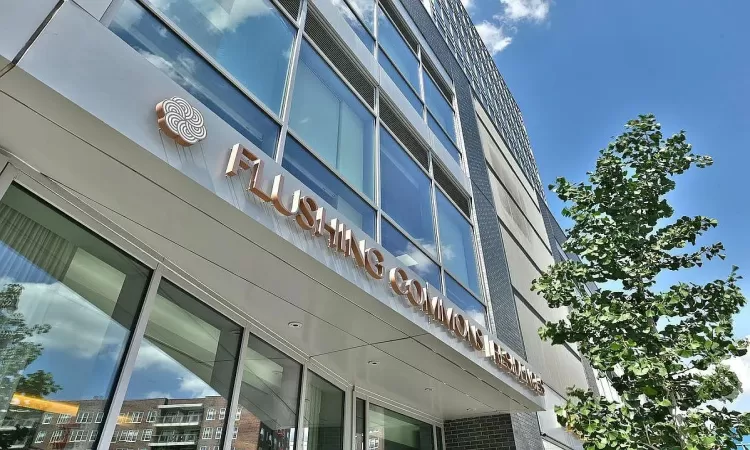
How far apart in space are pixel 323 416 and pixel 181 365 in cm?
265

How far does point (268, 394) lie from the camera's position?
5547 mm

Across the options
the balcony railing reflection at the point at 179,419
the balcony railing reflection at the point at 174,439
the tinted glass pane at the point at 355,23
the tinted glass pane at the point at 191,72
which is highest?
the tinted glass pane at the point at 355,23

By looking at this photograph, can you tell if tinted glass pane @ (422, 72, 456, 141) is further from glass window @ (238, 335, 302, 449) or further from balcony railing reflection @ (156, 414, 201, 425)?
balcony railing reflection @ (156, 414, 201, 425)

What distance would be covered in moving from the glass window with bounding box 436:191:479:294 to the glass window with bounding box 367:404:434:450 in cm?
262

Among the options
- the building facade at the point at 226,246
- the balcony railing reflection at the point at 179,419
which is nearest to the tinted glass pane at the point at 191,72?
the building facade at the point at 226,246

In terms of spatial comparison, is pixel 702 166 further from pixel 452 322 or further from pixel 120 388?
pixel 120 388

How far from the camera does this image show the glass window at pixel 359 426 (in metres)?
7.00

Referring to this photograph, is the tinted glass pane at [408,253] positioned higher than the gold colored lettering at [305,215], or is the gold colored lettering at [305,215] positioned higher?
the tinted glass pane at [408,253]

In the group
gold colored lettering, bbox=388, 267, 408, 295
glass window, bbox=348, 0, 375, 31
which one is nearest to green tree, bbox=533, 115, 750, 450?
gold colored lettering, bbox=388, 267, 408, 295

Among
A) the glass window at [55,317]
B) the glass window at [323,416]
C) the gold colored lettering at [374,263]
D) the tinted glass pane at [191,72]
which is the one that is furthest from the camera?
the glass window at [323,416]

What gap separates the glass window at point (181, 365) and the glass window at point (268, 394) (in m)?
0.31

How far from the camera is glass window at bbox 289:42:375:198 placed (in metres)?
5.45

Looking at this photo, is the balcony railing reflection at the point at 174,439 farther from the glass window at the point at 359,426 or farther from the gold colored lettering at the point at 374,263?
the glass window at the point at 359,426

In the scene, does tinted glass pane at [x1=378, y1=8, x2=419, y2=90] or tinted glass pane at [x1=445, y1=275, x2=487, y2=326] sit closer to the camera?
tinted glass pane at [x1=445, y1=275, x2=487, y2=326]
